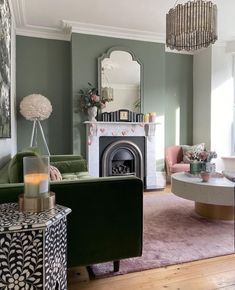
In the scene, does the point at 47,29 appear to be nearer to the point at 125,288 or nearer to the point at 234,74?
the point at 234,74

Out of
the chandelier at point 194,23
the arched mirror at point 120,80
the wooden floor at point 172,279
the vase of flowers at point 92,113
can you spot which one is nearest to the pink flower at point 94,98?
the vase of flowers at point 92,113

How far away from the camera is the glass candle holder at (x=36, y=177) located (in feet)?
4.60

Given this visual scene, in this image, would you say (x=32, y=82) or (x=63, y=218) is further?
(x=32, y=82)

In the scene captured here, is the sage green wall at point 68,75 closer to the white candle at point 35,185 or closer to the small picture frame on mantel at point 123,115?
the small picture frame on mantel at point 123,115

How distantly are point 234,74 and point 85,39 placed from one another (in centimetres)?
310

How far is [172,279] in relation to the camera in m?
1.93

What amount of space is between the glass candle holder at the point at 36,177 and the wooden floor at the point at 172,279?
34.4 inches

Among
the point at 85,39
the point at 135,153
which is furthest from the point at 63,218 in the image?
the point at 85,39

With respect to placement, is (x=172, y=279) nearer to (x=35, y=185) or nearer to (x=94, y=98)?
(x=35, y=185)

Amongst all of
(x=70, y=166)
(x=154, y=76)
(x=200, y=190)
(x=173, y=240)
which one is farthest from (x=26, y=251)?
(x=154, y=76)

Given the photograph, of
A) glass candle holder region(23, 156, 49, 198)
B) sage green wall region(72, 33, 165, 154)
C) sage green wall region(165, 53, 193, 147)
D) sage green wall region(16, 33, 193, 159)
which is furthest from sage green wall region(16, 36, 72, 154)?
glass candle holder region(23, 156, 49, 198)

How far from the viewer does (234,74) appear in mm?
5434

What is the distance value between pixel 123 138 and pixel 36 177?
3.50m

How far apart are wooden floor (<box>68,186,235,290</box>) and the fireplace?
275 cm
